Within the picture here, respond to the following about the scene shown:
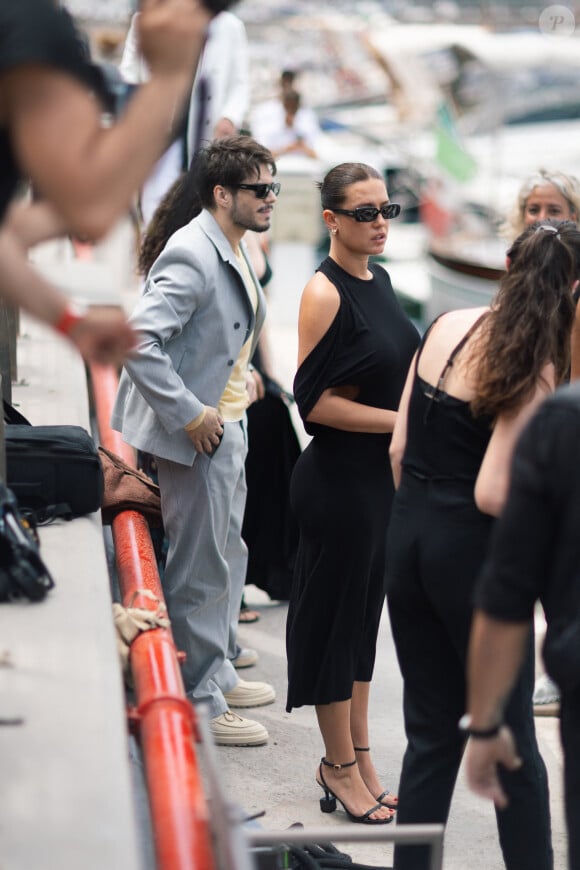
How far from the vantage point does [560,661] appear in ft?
8.24

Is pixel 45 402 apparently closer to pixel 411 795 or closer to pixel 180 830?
pixel 411 795

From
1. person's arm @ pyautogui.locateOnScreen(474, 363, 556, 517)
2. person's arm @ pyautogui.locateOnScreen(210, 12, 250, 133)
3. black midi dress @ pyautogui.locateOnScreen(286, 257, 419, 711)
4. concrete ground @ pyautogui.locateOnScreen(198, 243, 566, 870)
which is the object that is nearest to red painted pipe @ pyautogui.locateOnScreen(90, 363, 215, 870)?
concrete ground @ pyautogui.locateOnScreen(198, 243, 566, 870)

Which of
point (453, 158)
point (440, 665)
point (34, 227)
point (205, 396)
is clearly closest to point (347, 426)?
point (205, 396)

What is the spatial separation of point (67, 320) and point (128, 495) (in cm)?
244

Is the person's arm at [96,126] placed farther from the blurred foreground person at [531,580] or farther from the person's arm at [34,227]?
the blurred foreground person at [531,580]

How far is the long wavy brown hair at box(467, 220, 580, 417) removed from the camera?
10.3 ft

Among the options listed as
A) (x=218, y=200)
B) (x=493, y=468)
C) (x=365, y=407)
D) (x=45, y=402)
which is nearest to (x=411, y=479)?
(x=493, y=468)

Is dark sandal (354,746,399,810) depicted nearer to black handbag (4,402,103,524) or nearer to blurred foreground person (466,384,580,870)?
black handbag (4,402,103,524)

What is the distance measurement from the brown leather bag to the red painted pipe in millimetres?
310

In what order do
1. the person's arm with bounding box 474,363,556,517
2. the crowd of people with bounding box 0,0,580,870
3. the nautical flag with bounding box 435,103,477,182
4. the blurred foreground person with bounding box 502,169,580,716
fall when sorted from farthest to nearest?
the nautical flag with bounding box 435,103,477,182 → the blurred foreground person with bounding box 502,169,580,716 → the person's arm with bounding box 474,363,556,517 → the crowd of people with bounding box 0,0,580,870

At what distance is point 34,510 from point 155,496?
2.71 feet

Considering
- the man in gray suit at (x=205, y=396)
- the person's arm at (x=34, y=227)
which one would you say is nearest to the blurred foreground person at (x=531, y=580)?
the person's arm at (x=34, y=227)

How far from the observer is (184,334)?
4.48 m

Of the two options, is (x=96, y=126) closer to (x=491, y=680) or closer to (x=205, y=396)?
(x=491, y=680)
